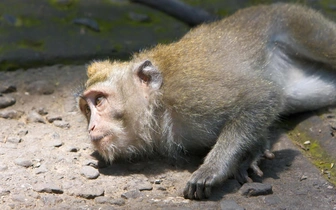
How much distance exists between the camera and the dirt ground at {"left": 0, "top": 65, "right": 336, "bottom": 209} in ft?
15.1

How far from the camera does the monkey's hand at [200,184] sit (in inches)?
184

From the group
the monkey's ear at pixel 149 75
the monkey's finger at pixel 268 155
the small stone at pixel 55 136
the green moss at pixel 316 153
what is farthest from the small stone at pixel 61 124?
the green moss at pixel 316 153

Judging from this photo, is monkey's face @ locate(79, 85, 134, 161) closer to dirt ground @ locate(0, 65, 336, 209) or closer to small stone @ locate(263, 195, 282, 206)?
dirt ground @ locate(0, 65, 336, 209)

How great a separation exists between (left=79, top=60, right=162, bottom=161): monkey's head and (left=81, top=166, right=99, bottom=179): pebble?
0.16 m

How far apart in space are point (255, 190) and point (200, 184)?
39cm

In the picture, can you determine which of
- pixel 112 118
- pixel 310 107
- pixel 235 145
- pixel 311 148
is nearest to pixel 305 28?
pixel 310 107

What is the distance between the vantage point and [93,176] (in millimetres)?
4953

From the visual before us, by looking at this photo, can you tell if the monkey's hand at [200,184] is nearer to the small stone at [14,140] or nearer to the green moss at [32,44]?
the small stone at [14,140]

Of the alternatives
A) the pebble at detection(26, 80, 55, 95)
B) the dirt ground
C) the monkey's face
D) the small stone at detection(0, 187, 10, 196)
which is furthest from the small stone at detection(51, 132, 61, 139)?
the small stone at detection(0, 187, 10, 196)

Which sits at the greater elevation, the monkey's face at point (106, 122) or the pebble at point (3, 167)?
the monkey's face at point (106, 122)

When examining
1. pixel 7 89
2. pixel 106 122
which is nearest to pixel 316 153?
pixel 106 122

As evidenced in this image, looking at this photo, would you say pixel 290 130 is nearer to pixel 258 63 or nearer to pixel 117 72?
pixel 258 63

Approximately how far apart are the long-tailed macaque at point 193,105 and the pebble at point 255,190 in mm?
176

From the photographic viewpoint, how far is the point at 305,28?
6.30 m
